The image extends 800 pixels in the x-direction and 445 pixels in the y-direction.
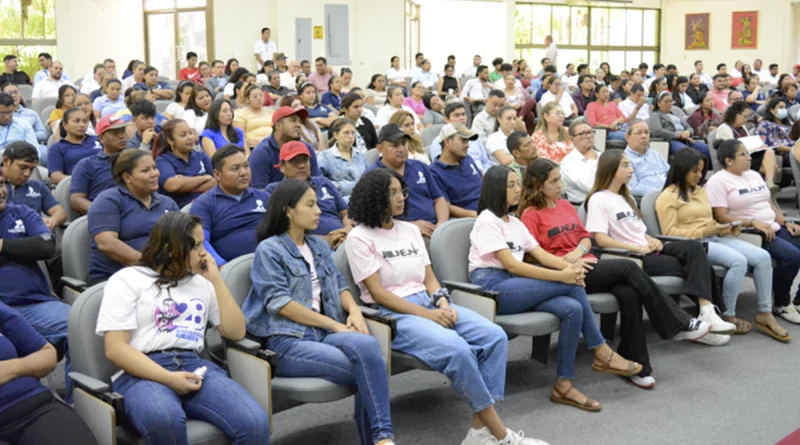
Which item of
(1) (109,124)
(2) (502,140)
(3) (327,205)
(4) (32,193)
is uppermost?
(1) (109,124)

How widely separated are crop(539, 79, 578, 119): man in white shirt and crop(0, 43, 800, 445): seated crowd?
12.5 ft

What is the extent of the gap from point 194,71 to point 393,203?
1111 centimetres

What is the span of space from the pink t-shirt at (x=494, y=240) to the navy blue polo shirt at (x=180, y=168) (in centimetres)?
179

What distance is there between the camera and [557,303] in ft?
12.7

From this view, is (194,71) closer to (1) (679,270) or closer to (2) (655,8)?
(1) (679,270)

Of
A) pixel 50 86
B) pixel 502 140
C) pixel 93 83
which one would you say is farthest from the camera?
pixel 93 83

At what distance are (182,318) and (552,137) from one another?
4585mm

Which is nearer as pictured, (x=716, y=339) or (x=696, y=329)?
(x=696, y=329)

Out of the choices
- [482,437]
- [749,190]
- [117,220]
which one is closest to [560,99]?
Result: [749,190]

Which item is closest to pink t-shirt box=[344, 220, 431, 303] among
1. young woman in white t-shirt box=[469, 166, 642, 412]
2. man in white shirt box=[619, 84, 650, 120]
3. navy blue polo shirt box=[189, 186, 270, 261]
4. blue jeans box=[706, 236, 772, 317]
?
young woman in white t-shirt box=[469, 166, 642, 412]

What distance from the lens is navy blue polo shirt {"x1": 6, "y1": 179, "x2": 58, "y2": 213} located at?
4.21 m

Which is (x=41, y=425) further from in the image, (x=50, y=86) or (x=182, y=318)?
(x=50, y=86)

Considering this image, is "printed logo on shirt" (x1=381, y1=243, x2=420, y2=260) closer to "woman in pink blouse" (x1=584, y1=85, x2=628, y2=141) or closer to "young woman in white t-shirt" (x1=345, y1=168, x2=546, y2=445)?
"young woman in white t-shirt" (x1=345, y1=168, x2=546, y2=445)

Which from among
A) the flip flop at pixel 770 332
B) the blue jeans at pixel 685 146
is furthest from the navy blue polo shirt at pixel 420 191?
the blue jeans at pixel 685 146
